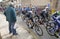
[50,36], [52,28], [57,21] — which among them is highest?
[57,21]

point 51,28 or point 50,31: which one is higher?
point 51,28

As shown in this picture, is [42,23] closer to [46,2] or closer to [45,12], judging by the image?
[45,12]

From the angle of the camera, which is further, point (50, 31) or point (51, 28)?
point (50, 31)

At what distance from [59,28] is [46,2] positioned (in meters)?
5.30

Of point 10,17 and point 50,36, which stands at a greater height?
point 10,17

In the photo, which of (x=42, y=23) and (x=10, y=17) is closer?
(x=10, y=17)

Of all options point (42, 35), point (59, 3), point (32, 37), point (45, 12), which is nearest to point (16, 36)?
point (32, 37)

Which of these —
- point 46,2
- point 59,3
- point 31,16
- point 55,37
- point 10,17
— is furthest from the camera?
point 46,2

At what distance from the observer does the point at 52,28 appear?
6.40 meters

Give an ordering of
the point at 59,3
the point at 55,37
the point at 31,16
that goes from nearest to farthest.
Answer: the point at 55,37 < the point at 31,16 < the point at 59,3

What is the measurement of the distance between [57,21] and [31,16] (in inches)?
88.3

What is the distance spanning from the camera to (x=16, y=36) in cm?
651

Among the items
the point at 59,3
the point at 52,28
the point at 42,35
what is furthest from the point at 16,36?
the point at 59,3

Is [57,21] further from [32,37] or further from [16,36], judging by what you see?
[16,36]
